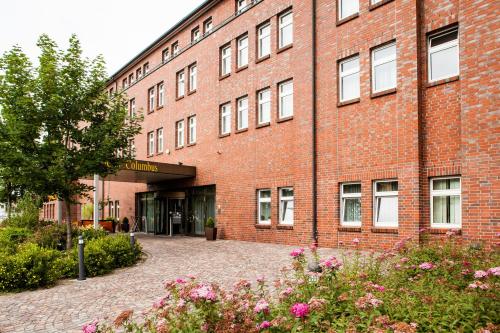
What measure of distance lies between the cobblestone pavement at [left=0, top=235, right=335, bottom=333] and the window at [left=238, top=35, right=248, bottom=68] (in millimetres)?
9173

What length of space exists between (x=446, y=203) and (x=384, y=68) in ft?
15.1

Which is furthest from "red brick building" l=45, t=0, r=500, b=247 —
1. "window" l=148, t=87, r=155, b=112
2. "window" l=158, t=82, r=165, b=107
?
"window" l=148, t=87, r=155, b=112

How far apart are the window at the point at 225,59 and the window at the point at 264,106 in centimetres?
346

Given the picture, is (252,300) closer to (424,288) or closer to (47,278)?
(424,288)

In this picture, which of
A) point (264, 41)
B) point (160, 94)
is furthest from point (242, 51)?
point (160, 94)

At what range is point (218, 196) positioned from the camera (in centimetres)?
2086

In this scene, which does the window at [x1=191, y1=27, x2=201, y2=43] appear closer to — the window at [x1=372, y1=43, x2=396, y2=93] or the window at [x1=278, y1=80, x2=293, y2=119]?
the window at [x1=278, y1=80, x2=293, y2=119]

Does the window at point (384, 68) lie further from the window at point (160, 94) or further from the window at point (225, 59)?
the window at point (160, 94)

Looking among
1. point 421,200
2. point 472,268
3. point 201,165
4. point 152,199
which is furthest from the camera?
A: point 152,199

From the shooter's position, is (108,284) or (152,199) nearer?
(108,284)

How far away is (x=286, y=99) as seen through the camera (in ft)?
57.2

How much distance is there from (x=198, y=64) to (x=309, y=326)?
21.1m

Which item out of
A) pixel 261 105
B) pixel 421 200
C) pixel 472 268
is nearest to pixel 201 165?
pixel 261 105

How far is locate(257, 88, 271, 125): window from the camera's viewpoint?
18359mm
